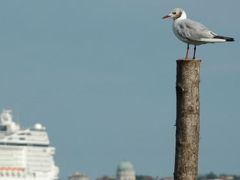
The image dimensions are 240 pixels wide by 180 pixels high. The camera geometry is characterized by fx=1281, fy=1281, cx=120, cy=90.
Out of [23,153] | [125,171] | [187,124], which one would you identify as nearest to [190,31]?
[187,124]

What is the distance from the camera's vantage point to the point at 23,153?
9894 cm

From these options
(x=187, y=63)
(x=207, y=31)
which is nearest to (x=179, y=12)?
(x=207, y=31)

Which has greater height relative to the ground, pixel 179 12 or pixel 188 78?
pixel 179 12

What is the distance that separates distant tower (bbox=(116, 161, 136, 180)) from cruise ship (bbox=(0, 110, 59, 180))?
3368 centimetres

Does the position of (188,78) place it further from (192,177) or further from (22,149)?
(22,149)

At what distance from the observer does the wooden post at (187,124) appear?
905cm

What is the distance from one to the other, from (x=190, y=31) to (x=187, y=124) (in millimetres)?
1845

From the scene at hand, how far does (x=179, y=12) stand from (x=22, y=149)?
290 ft

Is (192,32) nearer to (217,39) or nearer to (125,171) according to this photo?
(217,39)

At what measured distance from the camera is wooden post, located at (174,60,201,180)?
9.05 metres

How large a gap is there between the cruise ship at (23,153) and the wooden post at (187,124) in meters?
87.7

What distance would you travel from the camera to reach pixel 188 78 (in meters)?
9.18

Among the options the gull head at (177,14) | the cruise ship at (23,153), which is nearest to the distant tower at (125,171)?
the cruise ship at (23,153)

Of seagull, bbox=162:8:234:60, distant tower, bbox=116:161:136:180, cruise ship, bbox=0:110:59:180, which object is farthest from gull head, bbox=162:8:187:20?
distant tower, bbox=116:161:136:180
